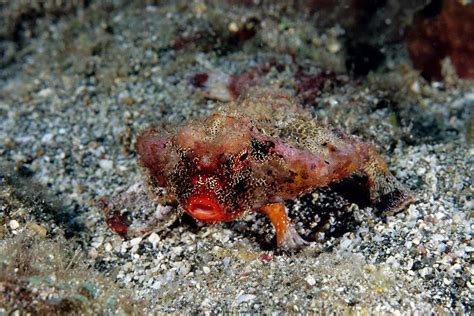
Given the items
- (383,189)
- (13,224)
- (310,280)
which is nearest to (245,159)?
(310,280)

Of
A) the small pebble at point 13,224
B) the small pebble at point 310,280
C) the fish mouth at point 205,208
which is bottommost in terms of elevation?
the small pebble at point 13,224

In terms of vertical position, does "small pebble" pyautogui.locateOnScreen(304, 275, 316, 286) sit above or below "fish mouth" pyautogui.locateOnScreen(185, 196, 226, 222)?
below

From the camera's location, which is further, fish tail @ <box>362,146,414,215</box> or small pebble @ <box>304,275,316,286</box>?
fish tail @ <box>362,146,414,215</box>

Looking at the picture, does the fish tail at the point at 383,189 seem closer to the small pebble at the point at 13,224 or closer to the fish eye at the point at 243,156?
the fish eye at the point at 243,156

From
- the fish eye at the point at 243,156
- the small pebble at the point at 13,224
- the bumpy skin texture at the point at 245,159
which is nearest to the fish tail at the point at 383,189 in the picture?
the bumpy skin texture at the point at 245,159

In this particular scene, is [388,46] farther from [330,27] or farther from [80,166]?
[80,166]

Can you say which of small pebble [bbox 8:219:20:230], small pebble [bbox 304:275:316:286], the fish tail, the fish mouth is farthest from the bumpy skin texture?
small pebble [bbox 8:219:20:230]

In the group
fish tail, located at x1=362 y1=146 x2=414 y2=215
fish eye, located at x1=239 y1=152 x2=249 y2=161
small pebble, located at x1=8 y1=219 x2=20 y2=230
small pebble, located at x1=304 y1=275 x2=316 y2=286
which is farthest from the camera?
fish tail, located at x1=362 y1=146 x2=414 y2=215

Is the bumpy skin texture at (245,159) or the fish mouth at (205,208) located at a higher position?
the bumpy skin texture at (245,159)

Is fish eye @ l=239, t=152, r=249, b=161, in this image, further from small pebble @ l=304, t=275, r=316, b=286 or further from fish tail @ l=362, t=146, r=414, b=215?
fish tail @ l=362, t=146, r=414, b=215

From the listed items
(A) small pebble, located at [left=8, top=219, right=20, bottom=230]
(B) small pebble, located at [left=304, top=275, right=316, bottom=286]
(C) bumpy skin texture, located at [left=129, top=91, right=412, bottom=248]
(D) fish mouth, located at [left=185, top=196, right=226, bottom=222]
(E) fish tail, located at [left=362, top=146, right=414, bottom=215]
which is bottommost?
(A) small pebble, located at [left=8, top=219, right=20, bottom=230]
